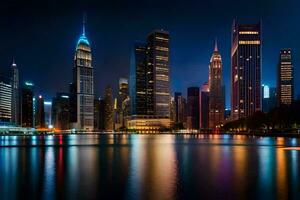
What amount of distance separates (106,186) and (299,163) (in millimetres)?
23677

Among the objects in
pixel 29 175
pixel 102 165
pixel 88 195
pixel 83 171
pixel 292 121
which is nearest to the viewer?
pixel 88 195

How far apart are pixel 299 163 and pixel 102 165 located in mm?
20630

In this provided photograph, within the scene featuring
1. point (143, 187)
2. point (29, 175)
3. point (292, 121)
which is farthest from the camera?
point (292, 121)

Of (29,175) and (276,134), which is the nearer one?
(29,175)

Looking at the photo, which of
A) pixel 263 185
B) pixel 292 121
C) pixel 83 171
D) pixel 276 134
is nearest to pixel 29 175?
pixel 83 171

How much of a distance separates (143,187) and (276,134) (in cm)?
14757

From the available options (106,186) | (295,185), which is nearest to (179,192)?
(106,186)

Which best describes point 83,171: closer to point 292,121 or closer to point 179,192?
point 179,192

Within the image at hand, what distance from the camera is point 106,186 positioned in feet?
94.3

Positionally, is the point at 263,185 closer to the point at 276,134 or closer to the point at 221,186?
the point at 221,186

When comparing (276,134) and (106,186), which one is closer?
(106,186)

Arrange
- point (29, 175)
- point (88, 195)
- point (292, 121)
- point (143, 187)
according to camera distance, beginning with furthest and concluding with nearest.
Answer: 1. point (292, 121)
2. point (29, 175)
3. point (143, 187)
4. point (88, 195)

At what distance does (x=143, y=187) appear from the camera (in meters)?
28.4

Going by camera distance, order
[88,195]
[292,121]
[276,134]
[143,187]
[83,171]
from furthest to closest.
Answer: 1. [276,134]
2. [292,121]
3. [83,171]
4. [143,187]
5. [88,195]
